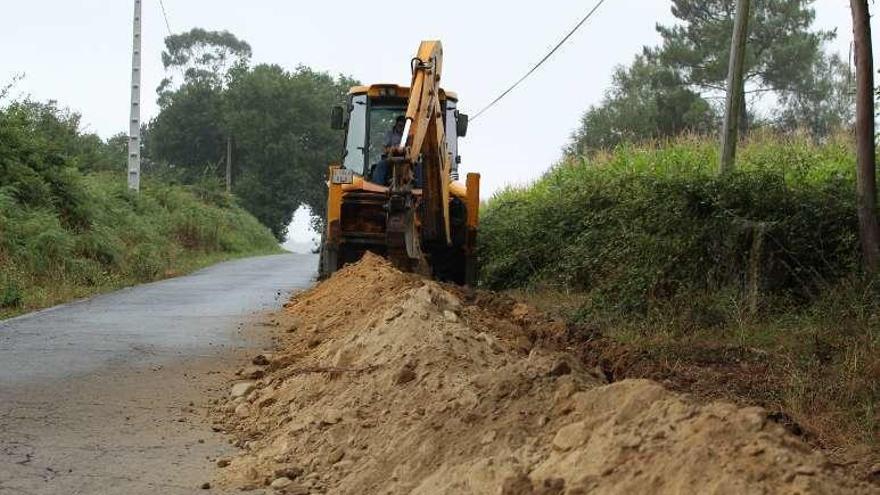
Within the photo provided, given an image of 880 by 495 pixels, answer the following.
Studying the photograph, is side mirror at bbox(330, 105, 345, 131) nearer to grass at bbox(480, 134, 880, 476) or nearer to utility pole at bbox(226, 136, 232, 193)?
grass at bbox(480, 134, 880, 476)

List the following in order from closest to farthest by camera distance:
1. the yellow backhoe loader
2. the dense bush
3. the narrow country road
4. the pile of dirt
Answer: the pile of dirt, the narrow country road, the dense bush, the yellow backhoe loader

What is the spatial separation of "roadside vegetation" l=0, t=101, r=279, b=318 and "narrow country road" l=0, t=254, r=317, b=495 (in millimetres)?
2194

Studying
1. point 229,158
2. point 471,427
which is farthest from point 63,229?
point 229,158

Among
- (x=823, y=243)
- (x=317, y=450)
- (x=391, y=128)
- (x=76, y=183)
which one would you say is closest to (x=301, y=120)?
(x=76, y=183)

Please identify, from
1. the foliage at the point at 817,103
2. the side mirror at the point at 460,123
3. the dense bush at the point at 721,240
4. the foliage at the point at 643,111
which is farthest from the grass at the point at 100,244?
the foliage at the point at 817,103

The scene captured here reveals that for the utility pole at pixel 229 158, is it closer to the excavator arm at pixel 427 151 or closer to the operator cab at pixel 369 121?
the operator cab at pixel 369 121

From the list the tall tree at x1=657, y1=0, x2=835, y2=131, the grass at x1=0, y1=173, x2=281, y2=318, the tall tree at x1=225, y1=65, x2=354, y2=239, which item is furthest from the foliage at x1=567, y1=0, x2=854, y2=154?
the tall tree at x1=225, y1=65, x2=354, y2=239

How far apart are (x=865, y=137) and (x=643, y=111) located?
4182cm

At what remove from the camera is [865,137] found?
402 inches

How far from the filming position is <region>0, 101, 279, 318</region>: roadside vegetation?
17.5 m

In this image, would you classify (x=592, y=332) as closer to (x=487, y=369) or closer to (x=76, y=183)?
(x=487, y=369)

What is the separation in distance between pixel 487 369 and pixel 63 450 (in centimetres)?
257

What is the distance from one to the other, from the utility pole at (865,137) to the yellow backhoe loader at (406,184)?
16.9 feet

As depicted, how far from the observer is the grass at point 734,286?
7.24 meters
